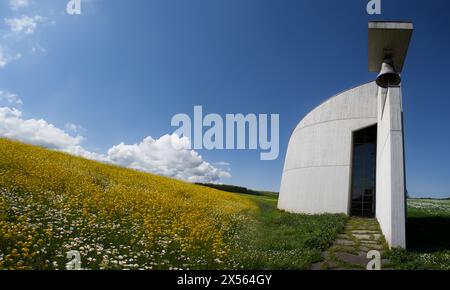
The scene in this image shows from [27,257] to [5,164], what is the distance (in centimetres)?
649

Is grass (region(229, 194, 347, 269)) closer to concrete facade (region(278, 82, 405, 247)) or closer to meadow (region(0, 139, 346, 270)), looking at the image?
meadow (region(0, 139, 346, 270))

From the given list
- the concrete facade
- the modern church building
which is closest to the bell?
the modern church building

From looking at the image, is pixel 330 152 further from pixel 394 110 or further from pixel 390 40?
pixel 390 40

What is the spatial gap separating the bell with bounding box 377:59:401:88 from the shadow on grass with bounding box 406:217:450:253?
192 inches

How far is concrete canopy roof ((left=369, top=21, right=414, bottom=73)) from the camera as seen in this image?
9.29 m

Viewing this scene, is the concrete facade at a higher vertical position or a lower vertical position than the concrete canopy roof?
lower

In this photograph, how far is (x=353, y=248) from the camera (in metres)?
8.55

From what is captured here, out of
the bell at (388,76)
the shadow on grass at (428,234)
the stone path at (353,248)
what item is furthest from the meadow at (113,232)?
the bell at (388,76)

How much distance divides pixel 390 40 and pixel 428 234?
7229mm

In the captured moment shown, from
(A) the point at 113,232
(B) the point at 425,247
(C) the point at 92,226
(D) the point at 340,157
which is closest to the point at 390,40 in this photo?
(B) the point at 425,247

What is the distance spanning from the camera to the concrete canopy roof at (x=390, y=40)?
30.5 feet
